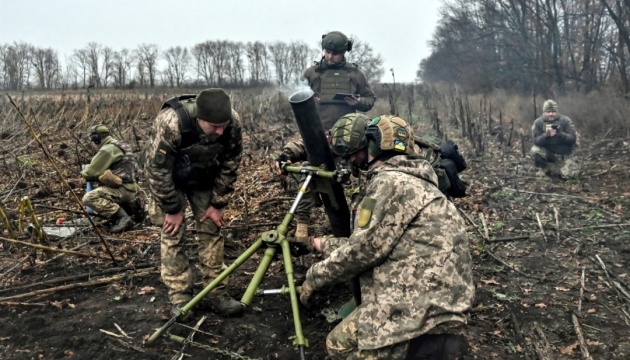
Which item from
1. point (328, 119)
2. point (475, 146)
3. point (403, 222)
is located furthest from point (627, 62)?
point (403, 222)

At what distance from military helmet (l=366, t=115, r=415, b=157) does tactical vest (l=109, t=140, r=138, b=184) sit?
500 centimetres

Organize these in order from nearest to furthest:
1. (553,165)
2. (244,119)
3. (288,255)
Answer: (288,255) → (553,165) → (244,119)

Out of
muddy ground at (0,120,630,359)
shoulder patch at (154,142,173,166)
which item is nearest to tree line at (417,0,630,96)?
muddy ground at (0,120,630,359)

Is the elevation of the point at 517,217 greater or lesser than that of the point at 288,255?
lesser

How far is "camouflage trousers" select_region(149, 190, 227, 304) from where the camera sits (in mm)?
3701

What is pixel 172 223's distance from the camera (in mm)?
3648

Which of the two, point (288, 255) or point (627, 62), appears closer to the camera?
point (288, 255)

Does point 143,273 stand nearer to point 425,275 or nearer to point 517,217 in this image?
point 425,275

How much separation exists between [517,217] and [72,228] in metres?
6.09

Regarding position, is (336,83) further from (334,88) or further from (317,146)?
(317,146)

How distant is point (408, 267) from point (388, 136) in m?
0.76

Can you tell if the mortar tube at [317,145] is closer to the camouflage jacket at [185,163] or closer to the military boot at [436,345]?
the camouflage jacket at [185,163]

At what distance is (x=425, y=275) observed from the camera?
2406mm

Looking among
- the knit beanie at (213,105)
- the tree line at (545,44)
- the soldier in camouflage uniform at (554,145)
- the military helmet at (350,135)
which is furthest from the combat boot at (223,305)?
the tree line at (545,44)
